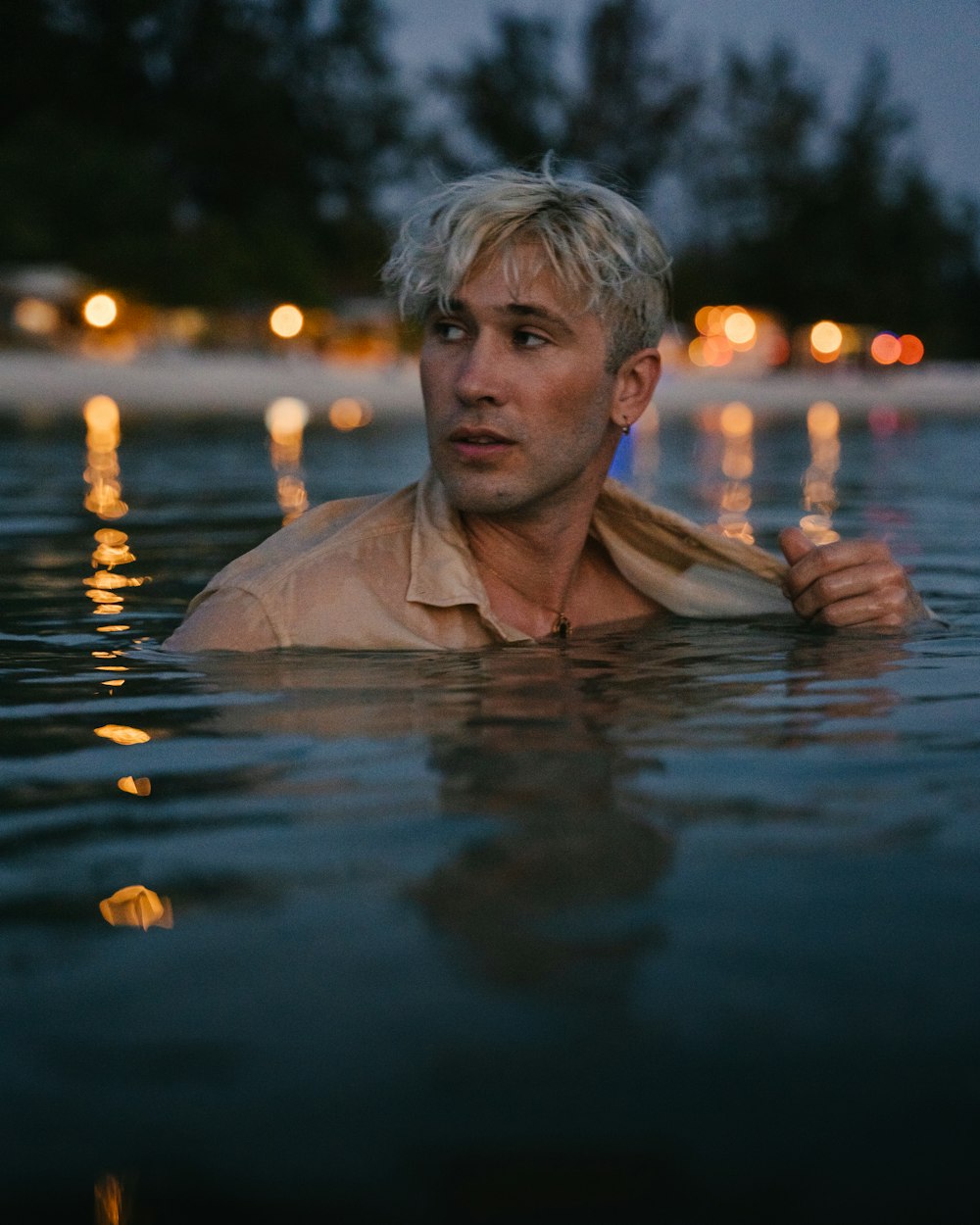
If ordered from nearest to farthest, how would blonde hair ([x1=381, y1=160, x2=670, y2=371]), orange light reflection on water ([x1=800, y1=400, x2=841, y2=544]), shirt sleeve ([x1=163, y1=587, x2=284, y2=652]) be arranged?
1. blonde hair ([x1=381, y1=160, x2=670, y2=371])
2. shirt sleeve ([x1=163, y1=587, x2=284, y2=652])
3. orange light reflection on water ([x1=800, y1=400, x2=841, y2=544])

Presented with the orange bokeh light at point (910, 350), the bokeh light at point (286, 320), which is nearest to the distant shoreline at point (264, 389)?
the bokeh light at point (286, 320)

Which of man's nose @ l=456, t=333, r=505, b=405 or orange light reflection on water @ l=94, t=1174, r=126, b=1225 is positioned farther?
man's nose @ l=456, t=333, r=505, b=405

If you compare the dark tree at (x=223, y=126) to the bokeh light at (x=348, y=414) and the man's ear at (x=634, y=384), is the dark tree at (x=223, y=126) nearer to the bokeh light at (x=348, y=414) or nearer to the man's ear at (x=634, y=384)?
the bokeh light at (x=348, y=414)

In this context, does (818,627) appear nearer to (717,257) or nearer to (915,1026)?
(915,1026)

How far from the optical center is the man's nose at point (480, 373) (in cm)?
450

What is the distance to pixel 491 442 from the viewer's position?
4.61m

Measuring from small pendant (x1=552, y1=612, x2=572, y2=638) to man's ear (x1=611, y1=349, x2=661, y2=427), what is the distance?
740mm

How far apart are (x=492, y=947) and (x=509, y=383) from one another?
255 centimetres

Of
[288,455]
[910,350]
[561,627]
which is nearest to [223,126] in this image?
[910,350]

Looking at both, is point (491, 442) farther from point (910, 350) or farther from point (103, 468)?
point (910, 350)

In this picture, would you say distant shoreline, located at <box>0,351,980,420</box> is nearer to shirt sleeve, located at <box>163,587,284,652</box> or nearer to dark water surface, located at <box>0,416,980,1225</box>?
shirt sleeve, located at <box>163,587,284,652</box>

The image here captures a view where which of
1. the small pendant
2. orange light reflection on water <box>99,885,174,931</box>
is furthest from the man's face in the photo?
orange light reflection on water <box>99,885,174,931</box>

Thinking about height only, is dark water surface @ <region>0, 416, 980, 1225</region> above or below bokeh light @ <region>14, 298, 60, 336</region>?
below

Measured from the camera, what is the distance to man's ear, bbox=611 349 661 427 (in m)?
4.96
